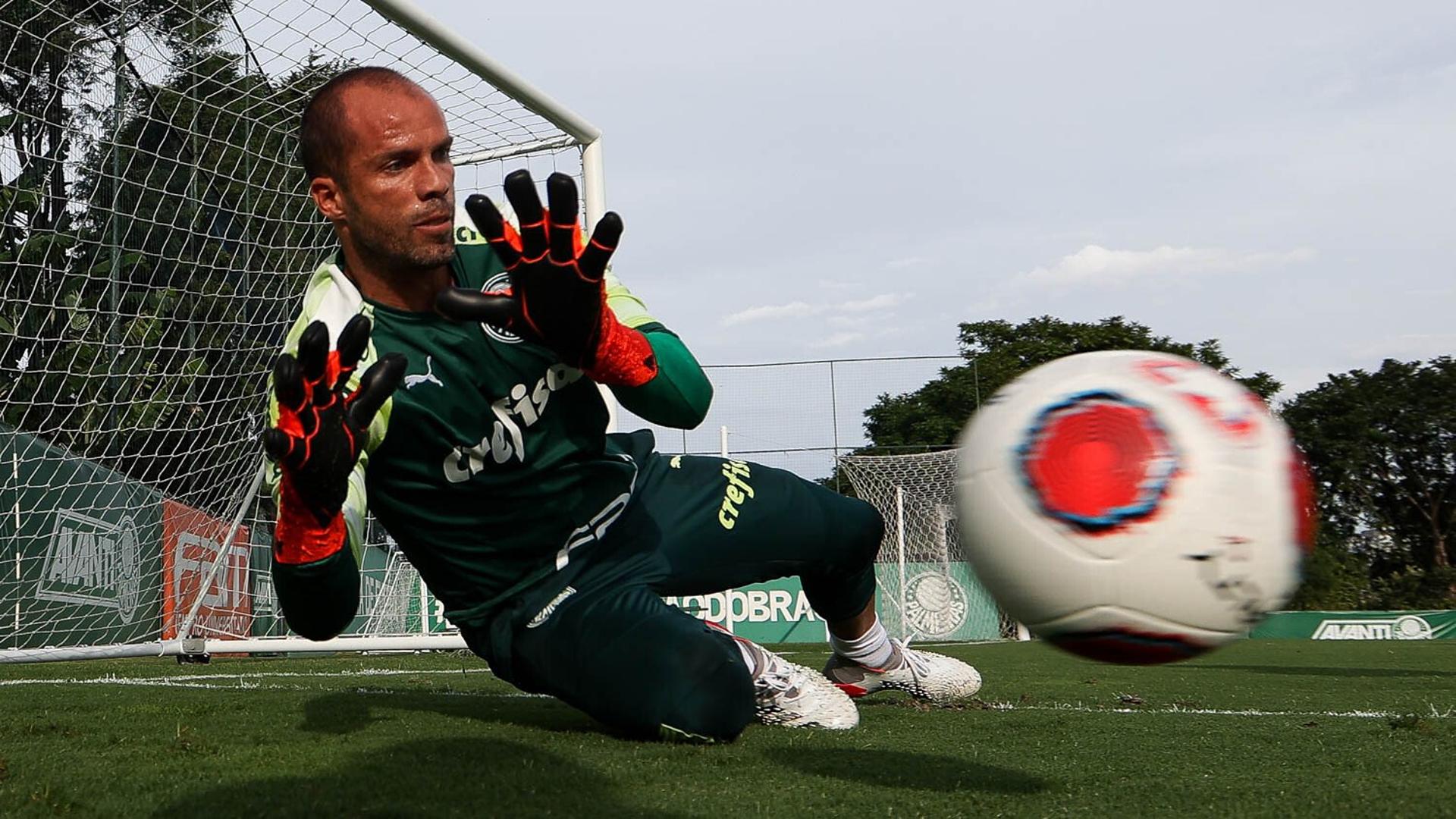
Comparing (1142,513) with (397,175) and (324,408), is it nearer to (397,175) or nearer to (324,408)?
(324,408)

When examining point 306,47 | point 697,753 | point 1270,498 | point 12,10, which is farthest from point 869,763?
point 306,47

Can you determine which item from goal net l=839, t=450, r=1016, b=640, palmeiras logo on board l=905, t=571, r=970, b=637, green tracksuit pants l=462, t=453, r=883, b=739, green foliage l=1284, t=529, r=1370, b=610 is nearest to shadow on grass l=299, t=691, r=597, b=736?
green tracksuit pants l=462, t=453, r=883, b=739

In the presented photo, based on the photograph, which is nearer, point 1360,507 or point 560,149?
point 560,149

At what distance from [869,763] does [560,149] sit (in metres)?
5.90

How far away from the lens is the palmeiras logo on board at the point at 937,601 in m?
19.9

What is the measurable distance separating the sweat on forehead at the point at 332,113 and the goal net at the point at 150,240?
309cm

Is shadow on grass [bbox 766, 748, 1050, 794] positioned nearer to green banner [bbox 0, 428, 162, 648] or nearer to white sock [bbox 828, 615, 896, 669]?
white sock [bbox 828, 615, 896, 669]

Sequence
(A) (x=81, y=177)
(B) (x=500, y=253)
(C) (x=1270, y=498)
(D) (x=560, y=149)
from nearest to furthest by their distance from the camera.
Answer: (C) (x=1270, y=498)
(B) (x=500, y=253)
(A) (x=81, y=177)
(D) (x=560, y=149)

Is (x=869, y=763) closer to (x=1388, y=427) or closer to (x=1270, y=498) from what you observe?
(x=1270, y=498)

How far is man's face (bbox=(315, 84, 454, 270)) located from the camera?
326 centimetres

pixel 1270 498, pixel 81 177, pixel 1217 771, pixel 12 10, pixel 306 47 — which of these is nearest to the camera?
pixel 1270 498

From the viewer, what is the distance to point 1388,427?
4453 centimetres

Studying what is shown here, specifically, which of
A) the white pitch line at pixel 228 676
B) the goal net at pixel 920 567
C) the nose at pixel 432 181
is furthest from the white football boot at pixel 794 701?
the goal net at pixel 920 567

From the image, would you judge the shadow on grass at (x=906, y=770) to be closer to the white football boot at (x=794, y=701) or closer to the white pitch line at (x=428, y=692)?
the white football boot at (x=794, y=701)
